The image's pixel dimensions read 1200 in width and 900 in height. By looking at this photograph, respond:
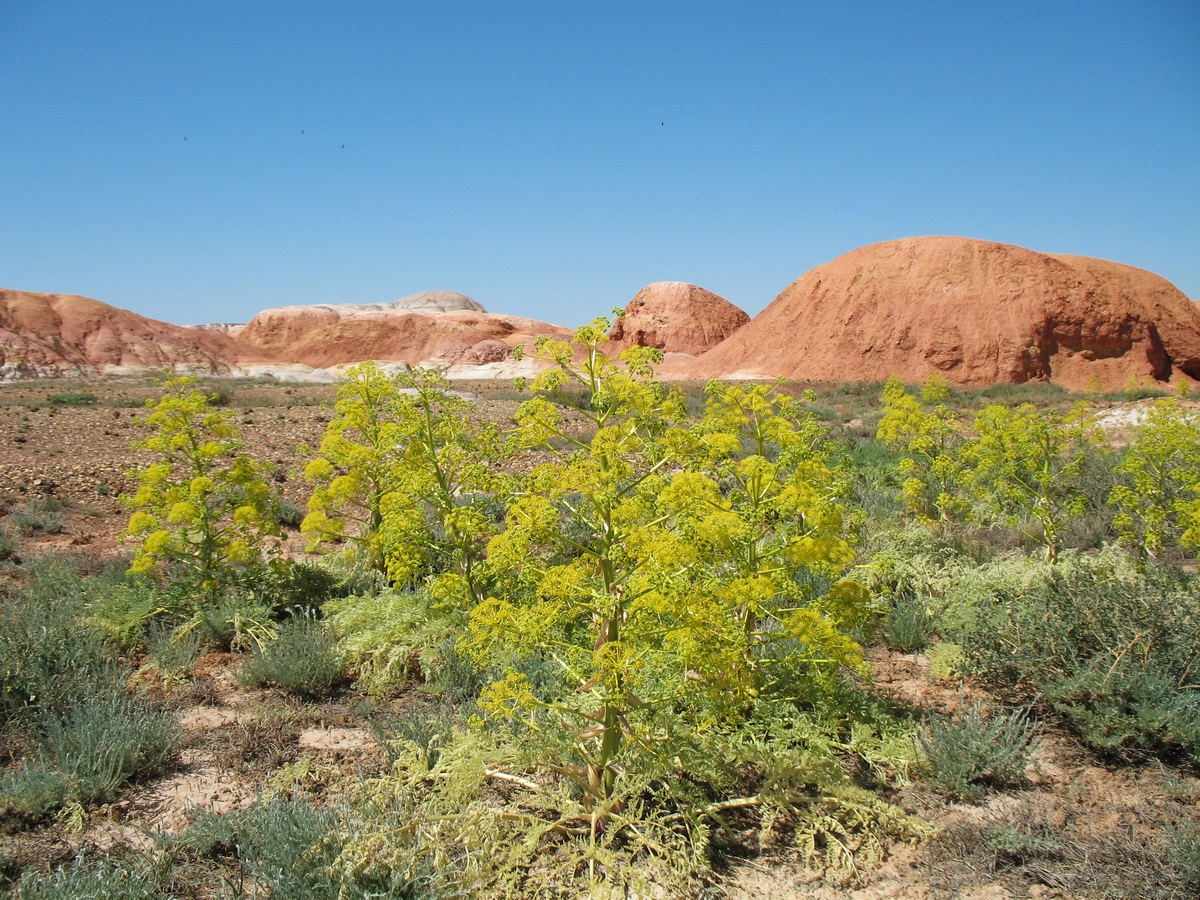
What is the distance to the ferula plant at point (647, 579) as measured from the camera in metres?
2.96

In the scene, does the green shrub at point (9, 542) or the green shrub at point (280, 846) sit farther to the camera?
the green shrub at point (9, 542)

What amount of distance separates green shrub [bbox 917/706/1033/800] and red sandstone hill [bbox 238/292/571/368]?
5377 cm

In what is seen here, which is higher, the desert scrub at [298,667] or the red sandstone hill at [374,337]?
the red sandstone hill at [374,337]

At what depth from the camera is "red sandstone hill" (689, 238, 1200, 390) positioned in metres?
31.8

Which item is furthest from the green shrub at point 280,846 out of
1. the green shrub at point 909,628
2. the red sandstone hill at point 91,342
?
the red sandstone hill at point 91,342

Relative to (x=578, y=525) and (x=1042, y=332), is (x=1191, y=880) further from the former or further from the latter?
(x=1042, y=332)

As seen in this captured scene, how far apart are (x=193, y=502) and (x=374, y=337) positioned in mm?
57772

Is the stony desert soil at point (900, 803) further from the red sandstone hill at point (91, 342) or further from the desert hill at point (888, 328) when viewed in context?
the red sandstone hill at point (91, 342)

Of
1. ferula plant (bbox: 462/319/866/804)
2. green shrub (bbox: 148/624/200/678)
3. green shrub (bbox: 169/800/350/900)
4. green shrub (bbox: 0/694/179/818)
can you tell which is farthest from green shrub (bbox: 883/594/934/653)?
green shrub (bbox: 148/624/200/678)

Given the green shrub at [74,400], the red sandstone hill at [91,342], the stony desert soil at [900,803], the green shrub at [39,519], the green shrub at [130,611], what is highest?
the red sandstone hill at [91,342]

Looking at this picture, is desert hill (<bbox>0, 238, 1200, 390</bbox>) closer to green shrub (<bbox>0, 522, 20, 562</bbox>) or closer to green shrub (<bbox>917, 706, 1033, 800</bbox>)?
green shrub (<bbox>0, 522, 20, 562</bbox>)

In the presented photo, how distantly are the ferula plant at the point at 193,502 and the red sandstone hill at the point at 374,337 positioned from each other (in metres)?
50.9

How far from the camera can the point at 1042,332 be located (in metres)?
31.8

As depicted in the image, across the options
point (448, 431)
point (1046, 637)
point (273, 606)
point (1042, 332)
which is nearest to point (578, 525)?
point (448, 431)
